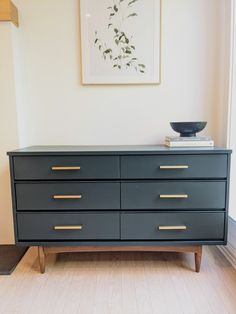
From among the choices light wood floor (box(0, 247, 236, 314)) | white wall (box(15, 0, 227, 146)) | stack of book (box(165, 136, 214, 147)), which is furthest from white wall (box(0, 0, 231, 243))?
light wood floor (box(0, 247, 236, 314))

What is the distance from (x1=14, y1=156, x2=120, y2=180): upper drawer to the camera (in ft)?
4.81

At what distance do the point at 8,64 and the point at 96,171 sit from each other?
110cm

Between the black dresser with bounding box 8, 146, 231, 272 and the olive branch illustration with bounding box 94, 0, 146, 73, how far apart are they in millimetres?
809

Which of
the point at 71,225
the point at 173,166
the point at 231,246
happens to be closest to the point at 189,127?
the point at 173,166

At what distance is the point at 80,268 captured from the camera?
1646 mm

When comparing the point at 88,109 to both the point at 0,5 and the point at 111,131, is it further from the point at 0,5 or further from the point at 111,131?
the point at 0,5

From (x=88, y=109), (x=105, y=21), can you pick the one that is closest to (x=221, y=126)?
(x=88, y=109)

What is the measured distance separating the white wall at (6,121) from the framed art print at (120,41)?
0.56 m

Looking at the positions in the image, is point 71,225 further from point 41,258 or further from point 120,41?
point 120,41

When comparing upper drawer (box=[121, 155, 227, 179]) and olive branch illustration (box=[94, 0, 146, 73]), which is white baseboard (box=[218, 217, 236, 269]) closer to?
upper drawer (box=[121, 155, 227, 179])

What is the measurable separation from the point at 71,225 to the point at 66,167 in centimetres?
37

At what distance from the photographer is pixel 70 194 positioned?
4.89ft

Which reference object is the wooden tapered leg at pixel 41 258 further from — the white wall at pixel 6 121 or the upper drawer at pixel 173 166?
the upper drawer at pixel 173 166

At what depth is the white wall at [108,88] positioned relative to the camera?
1836mm
